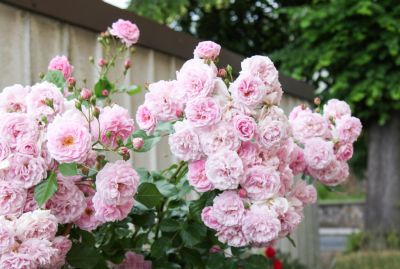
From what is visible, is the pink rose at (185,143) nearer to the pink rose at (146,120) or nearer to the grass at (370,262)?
the pink rose at (146,120)

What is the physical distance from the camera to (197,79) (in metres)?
1.47

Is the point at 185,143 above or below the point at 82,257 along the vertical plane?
above

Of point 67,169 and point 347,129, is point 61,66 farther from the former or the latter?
point 347,129

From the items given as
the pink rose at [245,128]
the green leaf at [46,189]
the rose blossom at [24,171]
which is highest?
the pink rose at [245,128]

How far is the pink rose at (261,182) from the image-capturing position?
57.6 inches

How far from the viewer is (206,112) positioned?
56.6 inches

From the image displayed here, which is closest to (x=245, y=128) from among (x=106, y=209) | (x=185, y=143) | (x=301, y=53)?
(x=185, y=143)

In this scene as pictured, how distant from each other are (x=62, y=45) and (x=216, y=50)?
0.90m

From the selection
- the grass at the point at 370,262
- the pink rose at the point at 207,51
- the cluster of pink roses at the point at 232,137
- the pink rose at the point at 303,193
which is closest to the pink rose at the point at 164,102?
the cluster of pink roses at the point at 232,137

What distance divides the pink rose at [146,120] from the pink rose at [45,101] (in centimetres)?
22

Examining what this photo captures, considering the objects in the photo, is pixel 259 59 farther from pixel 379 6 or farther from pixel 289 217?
pixel 379 6

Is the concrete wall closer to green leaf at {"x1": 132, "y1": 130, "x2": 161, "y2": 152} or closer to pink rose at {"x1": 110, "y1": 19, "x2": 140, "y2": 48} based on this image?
pink rose at {"x1": 110, "y1": 19, "x2": 140, "y2": 48}

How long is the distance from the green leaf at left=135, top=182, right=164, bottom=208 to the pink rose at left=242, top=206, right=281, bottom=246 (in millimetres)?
222

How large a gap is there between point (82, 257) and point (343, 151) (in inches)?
33.1
